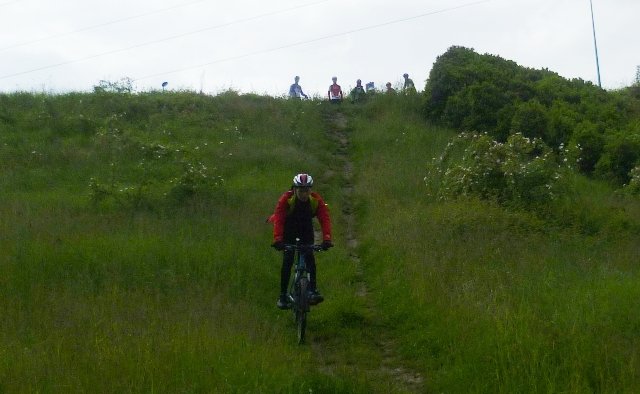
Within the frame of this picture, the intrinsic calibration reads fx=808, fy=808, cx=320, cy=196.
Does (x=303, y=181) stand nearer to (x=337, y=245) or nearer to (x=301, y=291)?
(x=301, y=291)

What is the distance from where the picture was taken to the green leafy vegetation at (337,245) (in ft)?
26.3

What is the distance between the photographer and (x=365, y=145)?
80.4 feet

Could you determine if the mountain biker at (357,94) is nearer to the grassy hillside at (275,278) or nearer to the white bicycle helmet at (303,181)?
the grassy hillside at (275,278)

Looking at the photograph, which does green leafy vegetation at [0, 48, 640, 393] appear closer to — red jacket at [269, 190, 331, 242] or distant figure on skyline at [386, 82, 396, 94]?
red jacket at [269, 190, 331, 242]

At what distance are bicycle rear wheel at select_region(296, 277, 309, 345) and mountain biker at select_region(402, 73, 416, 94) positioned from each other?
2063 cm

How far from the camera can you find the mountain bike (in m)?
10.0

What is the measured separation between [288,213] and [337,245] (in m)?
4.60

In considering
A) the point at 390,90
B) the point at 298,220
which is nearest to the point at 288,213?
the point at 298,220

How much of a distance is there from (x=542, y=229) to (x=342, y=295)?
4.25 metres

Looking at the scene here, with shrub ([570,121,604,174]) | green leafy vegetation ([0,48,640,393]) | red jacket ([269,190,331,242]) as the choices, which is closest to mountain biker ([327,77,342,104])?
green leafy vegetation ([0,48,640,393])

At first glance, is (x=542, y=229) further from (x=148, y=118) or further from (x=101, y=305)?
(x=148, y=118)

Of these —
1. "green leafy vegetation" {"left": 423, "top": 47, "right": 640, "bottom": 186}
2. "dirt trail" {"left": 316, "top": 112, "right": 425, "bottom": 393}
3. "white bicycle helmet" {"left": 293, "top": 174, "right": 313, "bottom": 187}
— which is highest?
"green leafy vegetation" {"left": 423, "top": 47, "right": 640, "bottom": 186}

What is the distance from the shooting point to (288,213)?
34.8 feet

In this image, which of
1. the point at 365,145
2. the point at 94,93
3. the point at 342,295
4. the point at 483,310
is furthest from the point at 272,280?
the point at 94,93
